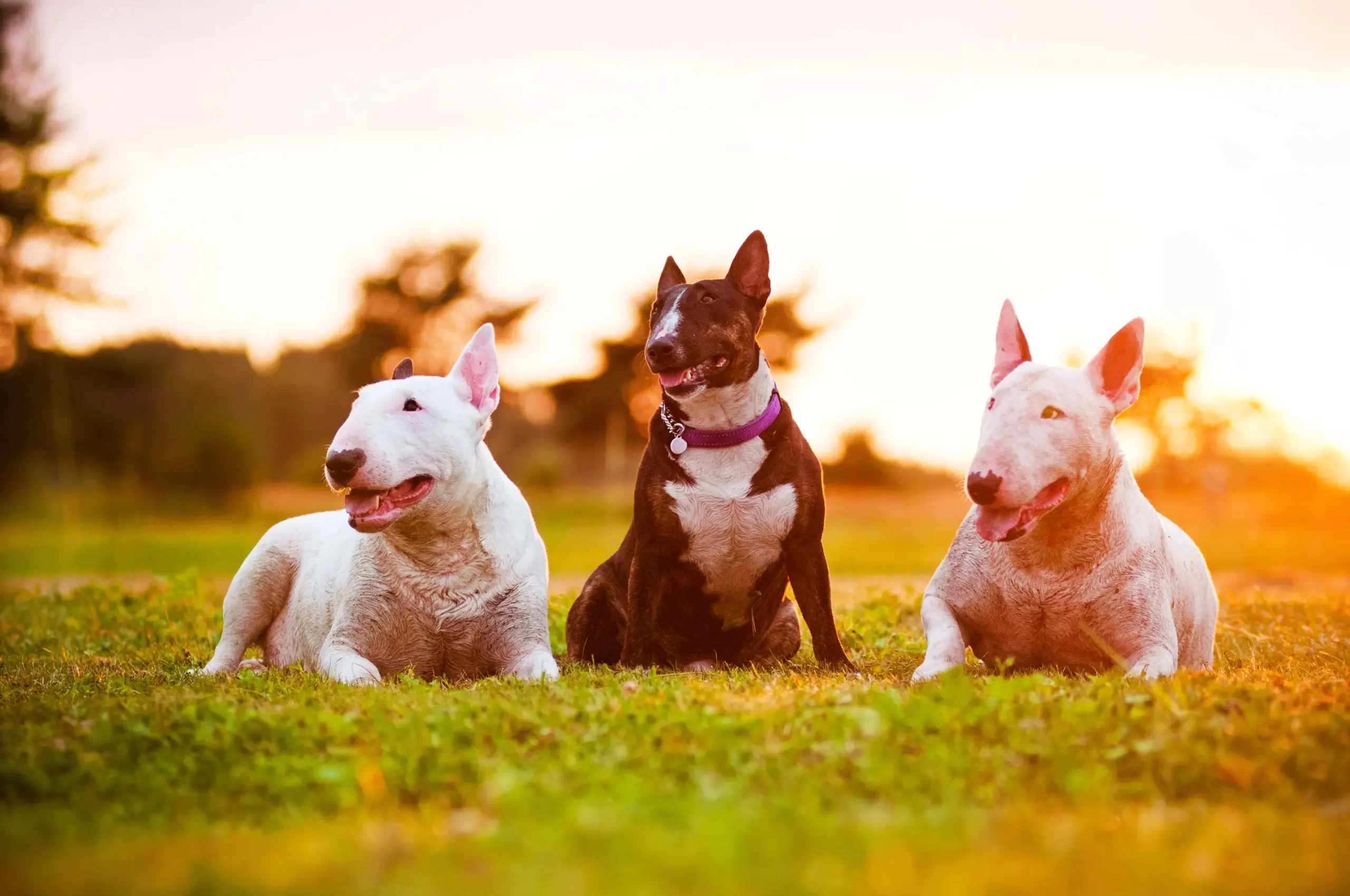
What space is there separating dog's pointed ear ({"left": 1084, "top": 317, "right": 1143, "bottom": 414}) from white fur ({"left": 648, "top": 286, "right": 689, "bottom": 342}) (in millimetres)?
2165

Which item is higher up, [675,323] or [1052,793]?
[675,323]

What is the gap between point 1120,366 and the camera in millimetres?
5879

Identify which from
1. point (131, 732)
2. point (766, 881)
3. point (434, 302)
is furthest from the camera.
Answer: point (434, 302)

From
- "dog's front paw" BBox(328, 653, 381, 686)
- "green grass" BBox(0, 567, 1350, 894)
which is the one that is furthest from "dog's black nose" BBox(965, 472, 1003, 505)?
"dog's front paw" BBox(328, 653, 381, 686)

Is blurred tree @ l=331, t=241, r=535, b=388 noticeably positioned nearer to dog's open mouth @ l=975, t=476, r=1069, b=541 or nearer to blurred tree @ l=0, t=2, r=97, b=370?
blurred tree @ l=0, t=2, r=97, b=370

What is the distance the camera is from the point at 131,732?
452 centimetres

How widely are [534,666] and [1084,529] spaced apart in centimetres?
294

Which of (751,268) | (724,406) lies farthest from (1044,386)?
(751,268)

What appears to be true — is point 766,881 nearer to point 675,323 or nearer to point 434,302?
point 675,323

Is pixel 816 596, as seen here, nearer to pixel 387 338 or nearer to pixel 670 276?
pixel 670 276

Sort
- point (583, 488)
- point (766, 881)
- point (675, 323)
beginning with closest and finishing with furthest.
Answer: point (766, 881), point (675, 323), point (583, 488)

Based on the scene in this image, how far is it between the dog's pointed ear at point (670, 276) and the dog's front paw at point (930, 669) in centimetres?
273

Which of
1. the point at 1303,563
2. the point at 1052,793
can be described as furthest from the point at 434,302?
the point at 1052,793

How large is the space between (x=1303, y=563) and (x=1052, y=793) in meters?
19.2
